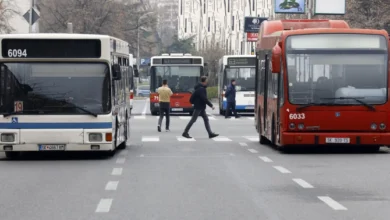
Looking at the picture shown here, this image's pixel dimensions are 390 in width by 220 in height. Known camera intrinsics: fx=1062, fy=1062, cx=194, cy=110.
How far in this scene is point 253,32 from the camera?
235 feet

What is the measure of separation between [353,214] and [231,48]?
107650 mm


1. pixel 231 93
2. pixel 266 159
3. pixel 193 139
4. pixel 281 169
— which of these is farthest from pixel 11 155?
pixel 231 93

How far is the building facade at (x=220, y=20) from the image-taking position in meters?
116

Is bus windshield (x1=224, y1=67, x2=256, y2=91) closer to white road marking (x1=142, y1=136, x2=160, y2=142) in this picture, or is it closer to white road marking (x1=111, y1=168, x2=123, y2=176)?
white road marking (x1=142, y1=136, x2=160, y2=142)

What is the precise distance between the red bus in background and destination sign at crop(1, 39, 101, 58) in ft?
95.5

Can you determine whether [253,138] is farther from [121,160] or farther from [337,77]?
[121,160]

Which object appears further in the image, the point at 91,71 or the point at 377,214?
the point at 91,71

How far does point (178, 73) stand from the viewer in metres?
49.7

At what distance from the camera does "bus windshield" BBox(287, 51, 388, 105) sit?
864 inches

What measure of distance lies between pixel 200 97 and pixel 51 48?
910cm

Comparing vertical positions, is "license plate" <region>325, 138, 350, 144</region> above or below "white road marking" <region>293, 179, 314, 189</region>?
above

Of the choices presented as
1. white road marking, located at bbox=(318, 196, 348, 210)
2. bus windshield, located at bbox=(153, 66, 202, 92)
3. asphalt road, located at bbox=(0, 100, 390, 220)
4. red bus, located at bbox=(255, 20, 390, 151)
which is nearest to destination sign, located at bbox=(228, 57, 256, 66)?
bus windshield, located at bbox=(153, 66, 202, 92)

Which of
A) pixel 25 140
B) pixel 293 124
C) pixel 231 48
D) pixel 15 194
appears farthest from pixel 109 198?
pixel 231 48

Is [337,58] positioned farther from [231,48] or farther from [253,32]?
[231,48]
